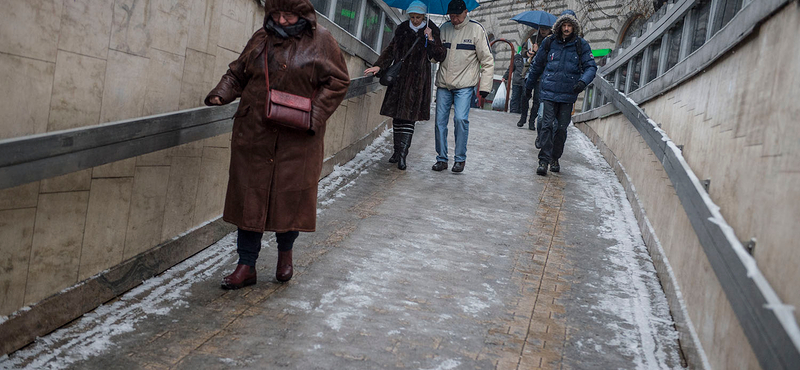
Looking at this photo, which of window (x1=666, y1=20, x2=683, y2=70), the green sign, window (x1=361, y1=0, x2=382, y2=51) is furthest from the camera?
the green sign

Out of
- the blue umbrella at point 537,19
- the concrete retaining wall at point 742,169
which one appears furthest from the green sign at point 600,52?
the concrete retaining wall at point 742,169

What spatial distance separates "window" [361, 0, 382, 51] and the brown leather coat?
15.4 ft

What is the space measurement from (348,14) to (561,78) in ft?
8.08

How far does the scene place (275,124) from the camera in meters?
3.99

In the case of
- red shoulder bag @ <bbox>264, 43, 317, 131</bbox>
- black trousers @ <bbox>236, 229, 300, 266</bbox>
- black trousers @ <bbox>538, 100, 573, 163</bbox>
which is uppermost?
black trousers @ <bbox>538, 100, 573, 163</bbox>

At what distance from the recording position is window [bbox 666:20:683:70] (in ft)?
20.8

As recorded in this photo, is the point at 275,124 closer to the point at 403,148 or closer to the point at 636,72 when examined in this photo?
the point at 403,148

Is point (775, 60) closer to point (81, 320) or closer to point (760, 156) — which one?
point (760, 156)

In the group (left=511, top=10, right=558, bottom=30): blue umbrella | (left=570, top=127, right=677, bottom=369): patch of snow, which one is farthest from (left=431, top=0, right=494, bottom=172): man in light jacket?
(left=511, top=10, right=558, bottom=30): blue umbrella

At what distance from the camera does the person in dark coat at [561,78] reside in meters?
7.99

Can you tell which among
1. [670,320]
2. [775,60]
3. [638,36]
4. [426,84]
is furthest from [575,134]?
[775,60]

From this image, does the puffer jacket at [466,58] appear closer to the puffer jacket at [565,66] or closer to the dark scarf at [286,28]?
the puffer jacket at [565,66]

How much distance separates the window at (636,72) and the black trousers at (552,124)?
826 mm

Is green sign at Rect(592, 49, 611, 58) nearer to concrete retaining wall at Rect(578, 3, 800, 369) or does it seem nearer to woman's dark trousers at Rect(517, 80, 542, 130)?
woman's dark trousers at Rect(517, 80, 542, 130)
